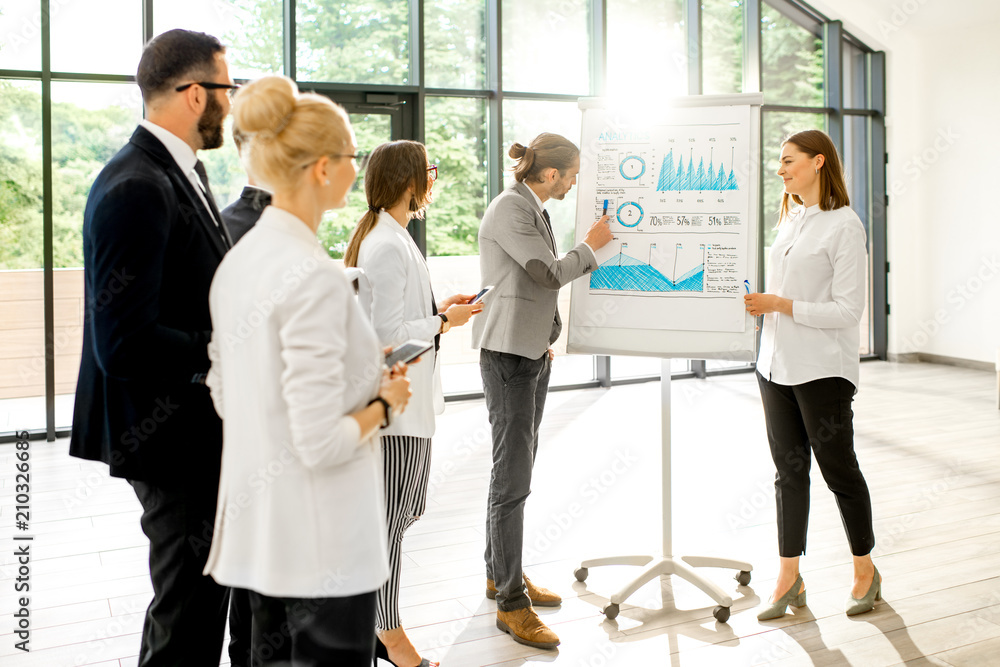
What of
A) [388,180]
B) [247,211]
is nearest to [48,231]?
[247,211]

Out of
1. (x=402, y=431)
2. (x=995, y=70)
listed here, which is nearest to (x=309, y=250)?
(x=402, y=431)

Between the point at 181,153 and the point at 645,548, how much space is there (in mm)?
2521

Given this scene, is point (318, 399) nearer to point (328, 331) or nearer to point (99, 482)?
point (328, 331)

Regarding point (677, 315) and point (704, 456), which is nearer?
point (677, 315)

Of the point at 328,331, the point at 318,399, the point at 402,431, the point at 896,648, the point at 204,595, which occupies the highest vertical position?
the point at 328,331

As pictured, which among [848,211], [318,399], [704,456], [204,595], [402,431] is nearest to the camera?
[318,399]

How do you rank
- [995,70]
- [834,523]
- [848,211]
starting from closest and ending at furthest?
[848,211] < [834,523] < [995,70]

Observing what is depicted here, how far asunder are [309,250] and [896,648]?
2261 millimetres

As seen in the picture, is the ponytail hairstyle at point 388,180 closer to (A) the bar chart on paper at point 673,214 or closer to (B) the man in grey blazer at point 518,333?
(B) the man in grey blazer at point 518,333

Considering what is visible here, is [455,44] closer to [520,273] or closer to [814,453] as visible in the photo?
[520,273]

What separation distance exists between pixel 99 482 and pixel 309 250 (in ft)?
12.7

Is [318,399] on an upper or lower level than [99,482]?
upper

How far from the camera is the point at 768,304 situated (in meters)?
2.74

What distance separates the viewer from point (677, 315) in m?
2.94
